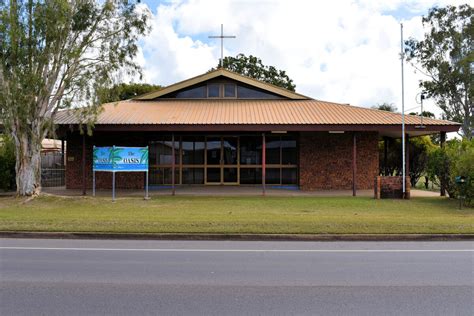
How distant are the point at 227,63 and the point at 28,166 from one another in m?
41.4

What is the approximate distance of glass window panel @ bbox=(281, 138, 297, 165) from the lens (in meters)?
23.1

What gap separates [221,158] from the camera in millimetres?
23203

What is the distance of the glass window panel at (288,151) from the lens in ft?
75.8

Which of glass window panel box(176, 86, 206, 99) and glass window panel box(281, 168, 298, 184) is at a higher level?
glass window panel box(176, 86, 206, 99)

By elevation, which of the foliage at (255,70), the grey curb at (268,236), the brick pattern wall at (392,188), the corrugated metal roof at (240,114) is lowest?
the grey curb at (268,236)

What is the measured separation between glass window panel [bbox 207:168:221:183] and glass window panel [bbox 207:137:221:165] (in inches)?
14.1

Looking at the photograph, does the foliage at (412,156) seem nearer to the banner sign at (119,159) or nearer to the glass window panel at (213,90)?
the glass window panel at (213,90)

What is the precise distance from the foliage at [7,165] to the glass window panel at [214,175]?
8.99m

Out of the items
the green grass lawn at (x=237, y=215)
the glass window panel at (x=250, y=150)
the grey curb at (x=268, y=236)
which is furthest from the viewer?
the glass window panel at (x=250, y=150)

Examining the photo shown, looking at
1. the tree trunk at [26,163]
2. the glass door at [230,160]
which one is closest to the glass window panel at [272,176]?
the glass door at [230,160]

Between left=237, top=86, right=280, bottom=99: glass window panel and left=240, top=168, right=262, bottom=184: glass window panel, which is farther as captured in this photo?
left=237, top=86, right=280, bottom=99: glass window panel

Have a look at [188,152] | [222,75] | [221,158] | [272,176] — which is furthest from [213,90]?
[272,176]

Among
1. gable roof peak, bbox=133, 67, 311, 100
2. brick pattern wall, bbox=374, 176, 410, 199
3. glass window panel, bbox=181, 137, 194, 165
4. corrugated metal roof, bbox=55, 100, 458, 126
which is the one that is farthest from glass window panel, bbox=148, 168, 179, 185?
brick pattern wall, bbox=374, 176, 410, 199

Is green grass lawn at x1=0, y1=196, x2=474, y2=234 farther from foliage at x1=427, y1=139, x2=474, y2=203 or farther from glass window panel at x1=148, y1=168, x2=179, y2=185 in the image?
glass window panel at x1=148, y1=168, x2=179, y2=185
